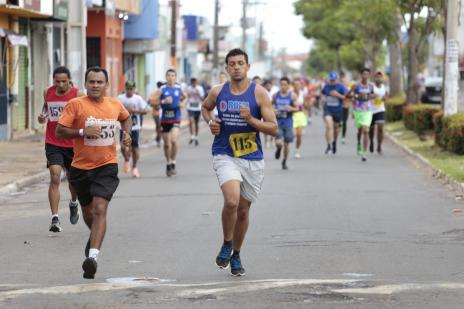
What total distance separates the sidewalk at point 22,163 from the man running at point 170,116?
2.21 m

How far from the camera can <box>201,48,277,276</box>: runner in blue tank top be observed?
9.39 metres

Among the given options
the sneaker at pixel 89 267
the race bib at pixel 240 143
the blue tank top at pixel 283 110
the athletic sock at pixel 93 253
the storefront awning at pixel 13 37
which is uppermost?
the storefront awning at pixel 13 37

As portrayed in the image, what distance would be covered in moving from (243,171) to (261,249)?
1844 millimetres

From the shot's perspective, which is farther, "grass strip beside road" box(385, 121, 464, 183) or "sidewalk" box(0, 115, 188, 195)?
"grass strip beside road" box(385, 121, 464, 183)

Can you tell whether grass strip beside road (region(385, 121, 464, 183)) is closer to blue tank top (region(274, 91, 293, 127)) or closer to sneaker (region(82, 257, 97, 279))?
blue tank top (region(274, 91, 293, 127))

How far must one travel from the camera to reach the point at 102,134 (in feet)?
31.5

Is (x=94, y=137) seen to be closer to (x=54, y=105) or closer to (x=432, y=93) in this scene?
(x=54, y=105)

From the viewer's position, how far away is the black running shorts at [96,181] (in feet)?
31.3

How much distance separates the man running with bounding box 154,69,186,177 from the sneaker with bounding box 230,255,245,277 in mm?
10554

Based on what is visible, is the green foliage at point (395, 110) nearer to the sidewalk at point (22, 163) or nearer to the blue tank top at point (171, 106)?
the sidewalk at point (22, 163)

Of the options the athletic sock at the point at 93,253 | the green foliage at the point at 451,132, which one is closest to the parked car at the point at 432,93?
the green foliage at the point at 451,132

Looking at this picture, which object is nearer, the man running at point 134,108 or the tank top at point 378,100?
the man running at point 134,108

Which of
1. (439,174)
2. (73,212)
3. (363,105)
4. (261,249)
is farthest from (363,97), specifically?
(261,249)

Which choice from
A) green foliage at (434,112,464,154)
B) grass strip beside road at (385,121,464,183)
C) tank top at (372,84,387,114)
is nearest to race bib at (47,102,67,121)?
grass strip beside road at (385,121,464,183)
